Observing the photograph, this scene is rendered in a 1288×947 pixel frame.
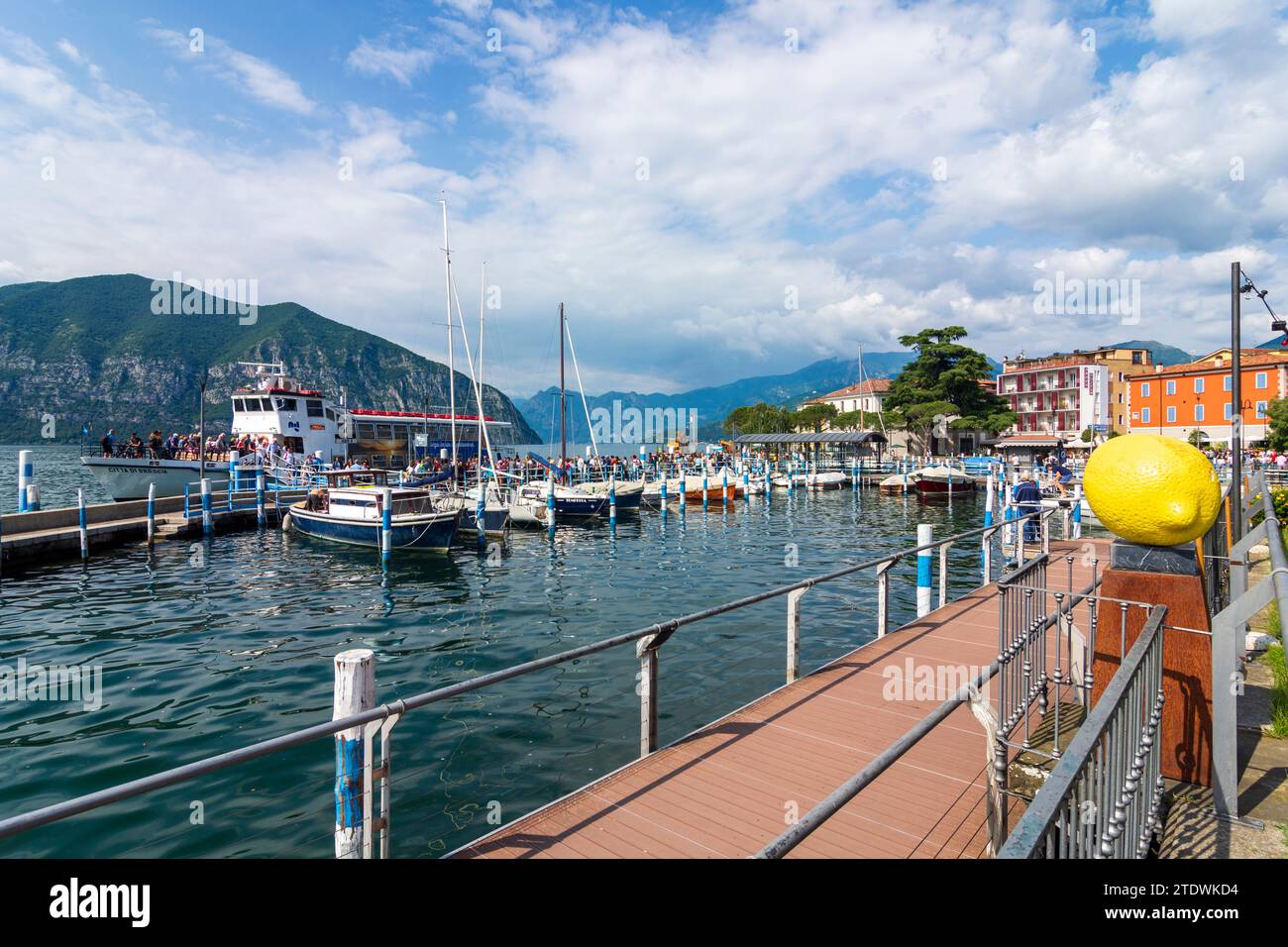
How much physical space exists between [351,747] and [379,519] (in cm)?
2393

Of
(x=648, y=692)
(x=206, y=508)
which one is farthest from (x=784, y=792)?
(x=206, y=508)

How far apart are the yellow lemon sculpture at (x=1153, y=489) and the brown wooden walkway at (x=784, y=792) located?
7.78 ft

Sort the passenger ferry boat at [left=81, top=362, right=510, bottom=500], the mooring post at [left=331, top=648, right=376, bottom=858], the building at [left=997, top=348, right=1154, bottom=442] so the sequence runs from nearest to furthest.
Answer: the mooring post at [left=331, top=648, right=376, bottom=858] → the passenger ferry boat at [left=81, top=362, right=510, bottom=500] → the building at [left=997, top=348, right=1154, bottom=442]

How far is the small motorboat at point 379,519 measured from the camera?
26.2 meters

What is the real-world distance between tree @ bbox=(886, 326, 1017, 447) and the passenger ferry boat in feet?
171

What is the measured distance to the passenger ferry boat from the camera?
→ 40.3 m

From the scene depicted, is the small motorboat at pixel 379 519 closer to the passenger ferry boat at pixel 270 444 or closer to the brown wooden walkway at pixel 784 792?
the passenger ferry boat at pixel 270 444

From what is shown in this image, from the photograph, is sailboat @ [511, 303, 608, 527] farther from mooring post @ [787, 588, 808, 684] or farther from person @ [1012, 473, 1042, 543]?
mooring post @ [787, 588, 808, 684]

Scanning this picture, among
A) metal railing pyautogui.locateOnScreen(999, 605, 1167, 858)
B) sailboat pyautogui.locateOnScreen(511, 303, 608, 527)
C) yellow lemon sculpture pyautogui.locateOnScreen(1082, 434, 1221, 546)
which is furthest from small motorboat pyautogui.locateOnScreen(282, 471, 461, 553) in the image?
metal railing pyautogui.locateOnScreen(999, 605, 1167, 858)
